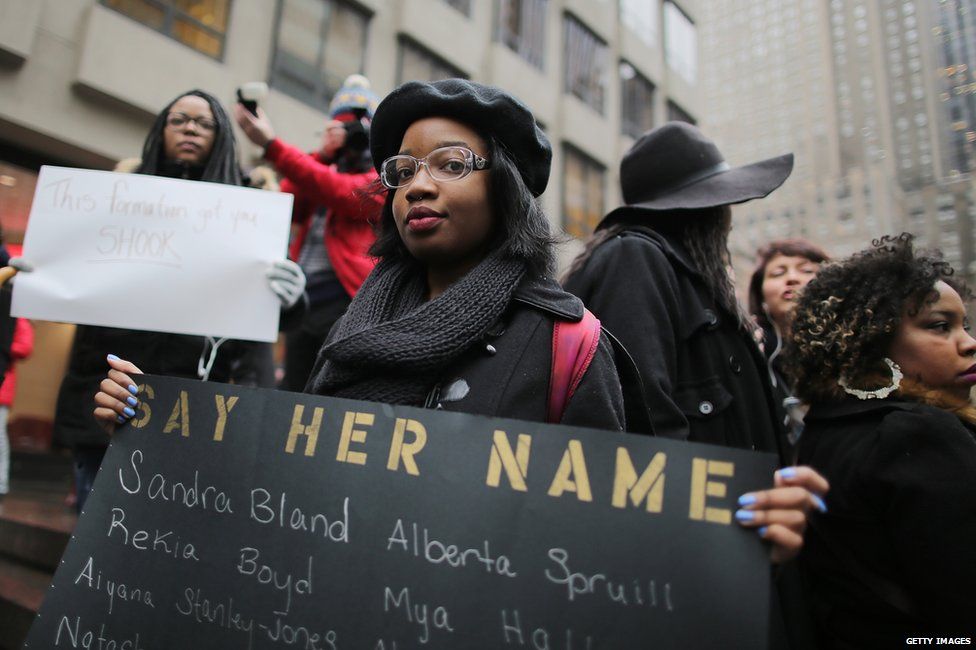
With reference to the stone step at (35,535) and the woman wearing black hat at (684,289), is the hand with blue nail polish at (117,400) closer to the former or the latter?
the woman wearing black hat at (684,289)

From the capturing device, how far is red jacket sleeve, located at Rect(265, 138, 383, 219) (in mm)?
3186

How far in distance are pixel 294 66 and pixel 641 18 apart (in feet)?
39.6

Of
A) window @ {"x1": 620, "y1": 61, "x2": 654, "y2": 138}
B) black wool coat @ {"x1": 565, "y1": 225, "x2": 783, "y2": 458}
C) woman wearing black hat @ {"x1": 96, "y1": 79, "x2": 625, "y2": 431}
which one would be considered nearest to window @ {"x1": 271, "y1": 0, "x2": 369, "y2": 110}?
window @ {"x1": 620, "y1": 61, "x2": 654, "y2": 138}

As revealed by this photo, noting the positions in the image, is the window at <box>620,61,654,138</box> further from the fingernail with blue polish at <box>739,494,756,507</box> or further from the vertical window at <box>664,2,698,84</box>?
the fingernail with blue polish at <box>739,494,756,507</box>

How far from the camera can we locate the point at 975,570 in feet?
5.33

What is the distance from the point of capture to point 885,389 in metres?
2.01

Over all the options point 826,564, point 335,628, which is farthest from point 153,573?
point 826,564

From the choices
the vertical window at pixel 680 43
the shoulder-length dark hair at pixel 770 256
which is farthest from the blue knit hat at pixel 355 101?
the vertical window at pixel 680 43

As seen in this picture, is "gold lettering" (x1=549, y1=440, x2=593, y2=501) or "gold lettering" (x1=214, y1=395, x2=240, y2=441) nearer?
"gold lettering" (x1=549, y1=440, x2=593, y2=501)

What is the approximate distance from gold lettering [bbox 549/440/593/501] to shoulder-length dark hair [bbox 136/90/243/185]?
7.28 feet

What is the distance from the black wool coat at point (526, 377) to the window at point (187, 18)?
27.6ft

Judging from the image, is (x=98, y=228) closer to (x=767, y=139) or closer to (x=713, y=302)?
(x=713, y=302)

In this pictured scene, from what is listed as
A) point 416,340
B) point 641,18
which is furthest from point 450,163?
point 641,18

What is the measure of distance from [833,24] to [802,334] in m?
2.90
